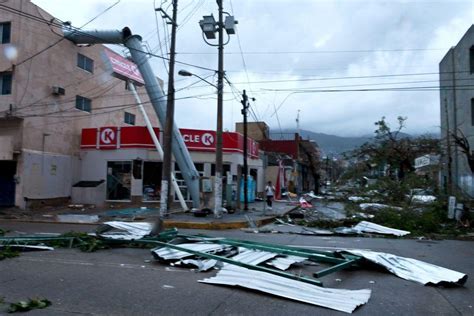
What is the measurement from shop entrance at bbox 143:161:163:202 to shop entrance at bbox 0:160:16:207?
7.36 metres

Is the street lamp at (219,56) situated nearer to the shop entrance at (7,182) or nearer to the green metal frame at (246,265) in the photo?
the green metal frame at (246,265)

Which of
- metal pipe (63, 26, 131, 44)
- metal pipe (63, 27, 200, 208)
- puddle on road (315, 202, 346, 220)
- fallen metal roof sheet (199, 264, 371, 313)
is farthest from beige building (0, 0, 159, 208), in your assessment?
fallen metal roof sheet (199, 264, 371, 313)

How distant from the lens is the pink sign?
27.3 m

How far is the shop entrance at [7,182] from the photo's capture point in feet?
78.4

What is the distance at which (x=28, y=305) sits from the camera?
5.52m

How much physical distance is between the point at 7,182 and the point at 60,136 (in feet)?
13.1

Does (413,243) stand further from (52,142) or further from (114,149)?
(52,142)

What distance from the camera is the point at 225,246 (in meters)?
9.36

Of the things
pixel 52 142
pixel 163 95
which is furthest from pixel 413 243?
pixel 52 142

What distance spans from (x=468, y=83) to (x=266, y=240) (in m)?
20.0

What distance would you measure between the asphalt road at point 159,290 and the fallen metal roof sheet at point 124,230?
1.08 meters

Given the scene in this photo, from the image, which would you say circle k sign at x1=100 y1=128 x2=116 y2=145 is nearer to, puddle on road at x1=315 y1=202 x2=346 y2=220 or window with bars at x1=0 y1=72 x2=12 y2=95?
window with bars at x1=0 y1=72 x2=12 y2=95

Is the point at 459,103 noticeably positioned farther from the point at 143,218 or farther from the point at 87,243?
the point at 87,243

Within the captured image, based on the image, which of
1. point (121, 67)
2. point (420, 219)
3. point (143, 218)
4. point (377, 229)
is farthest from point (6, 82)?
point (420, 219)
